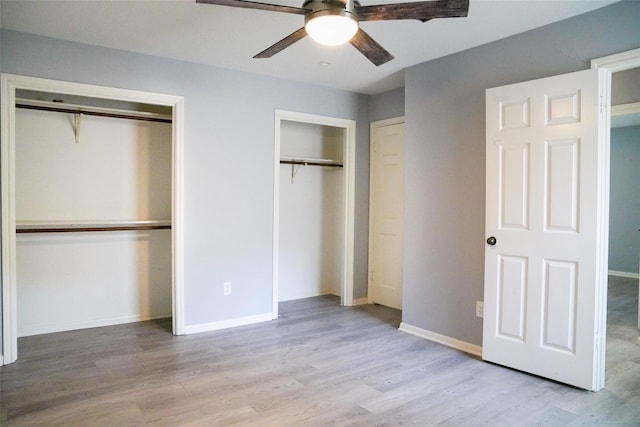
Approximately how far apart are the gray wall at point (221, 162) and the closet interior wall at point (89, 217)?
1.92 ft

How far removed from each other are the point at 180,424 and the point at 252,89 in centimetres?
309

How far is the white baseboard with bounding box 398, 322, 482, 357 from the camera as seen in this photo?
341 cm

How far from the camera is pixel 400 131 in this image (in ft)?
15.5

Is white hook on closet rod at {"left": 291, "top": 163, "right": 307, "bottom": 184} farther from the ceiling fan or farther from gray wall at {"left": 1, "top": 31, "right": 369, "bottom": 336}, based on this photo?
the ceiling fan

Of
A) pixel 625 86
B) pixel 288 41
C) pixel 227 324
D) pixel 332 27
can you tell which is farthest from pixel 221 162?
pixel 625 86

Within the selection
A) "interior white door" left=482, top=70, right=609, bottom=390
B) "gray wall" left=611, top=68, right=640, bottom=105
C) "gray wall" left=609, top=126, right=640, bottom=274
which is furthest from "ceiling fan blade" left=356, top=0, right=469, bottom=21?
"gray wall" left=609, top=126, right=640, bottom=274

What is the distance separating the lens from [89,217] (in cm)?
396

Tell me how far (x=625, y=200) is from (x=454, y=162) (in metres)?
5.44

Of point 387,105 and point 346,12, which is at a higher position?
point 387,105

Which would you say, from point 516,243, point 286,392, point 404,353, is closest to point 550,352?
point 516,243

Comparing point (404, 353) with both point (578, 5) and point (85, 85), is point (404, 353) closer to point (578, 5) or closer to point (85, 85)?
point (578, 5)

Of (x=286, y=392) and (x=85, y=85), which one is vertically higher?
(x=85, y=85)

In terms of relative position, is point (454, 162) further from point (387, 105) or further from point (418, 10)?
point (418, 10)

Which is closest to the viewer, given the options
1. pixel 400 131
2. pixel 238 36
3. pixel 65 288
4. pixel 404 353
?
pixel 238 36
